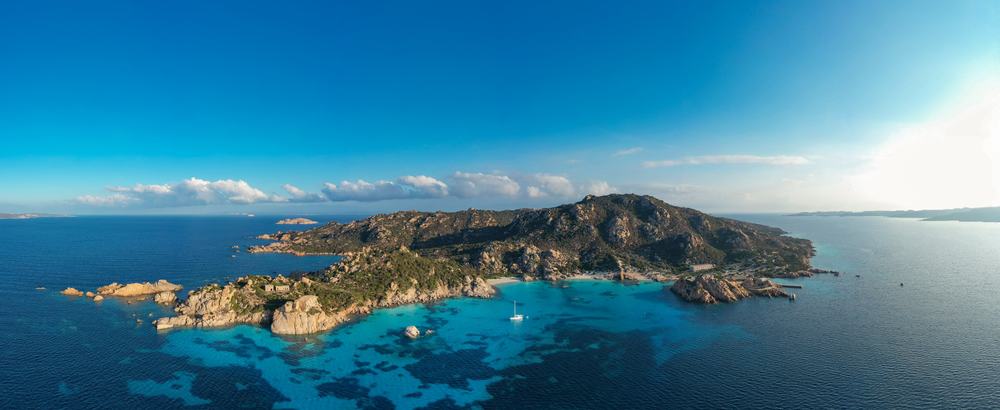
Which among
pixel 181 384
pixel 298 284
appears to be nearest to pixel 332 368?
pixel 181 384

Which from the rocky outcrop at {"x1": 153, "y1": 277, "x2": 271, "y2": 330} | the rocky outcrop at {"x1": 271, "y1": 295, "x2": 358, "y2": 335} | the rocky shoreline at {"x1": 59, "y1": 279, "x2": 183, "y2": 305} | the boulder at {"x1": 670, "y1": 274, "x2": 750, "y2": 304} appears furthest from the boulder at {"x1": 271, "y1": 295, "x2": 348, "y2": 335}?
the boulder at {"x1": 670, "y1": 274, "x2": 750, "y2": 304}

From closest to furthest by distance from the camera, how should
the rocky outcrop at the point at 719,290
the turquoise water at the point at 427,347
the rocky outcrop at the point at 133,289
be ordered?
the turquoise water at the point at 427,347, the rocky outcrop at the point at 133,289, the rocky outcrop at the point at 719,290

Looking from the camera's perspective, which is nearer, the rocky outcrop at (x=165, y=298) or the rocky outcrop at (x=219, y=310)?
the rocky outcrop at (x=219, y=310)

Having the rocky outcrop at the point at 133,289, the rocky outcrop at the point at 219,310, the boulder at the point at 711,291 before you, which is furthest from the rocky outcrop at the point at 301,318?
the boulder at the point at 711,291

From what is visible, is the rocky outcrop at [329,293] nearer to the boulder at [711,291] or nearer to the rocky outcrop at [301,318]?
the rocky outcrop at [301,318]

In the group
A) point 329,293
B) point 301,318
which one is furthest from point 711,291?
point 301,318

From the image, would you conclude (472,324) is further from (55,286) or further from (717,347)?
(55,286)

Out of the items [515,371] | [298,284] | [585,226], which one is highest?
[585,226]
